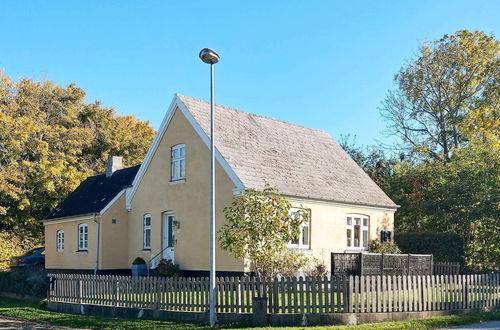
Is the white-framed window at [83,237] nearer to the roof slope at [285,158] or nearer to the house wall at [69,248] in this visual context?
the house wall at [69,248]

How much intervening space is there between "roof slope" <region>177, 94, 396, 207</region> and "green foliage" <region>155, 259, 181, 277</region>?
5.32m

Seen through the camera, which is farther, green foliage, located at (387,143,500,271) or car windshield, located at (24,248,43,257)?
car windshield, located at (24,248,43,257)

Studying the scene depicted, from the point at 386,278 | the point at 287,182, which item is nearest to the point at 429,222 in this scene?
the point at 287,182

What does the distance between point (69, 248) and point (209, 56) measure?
19550 millimetres

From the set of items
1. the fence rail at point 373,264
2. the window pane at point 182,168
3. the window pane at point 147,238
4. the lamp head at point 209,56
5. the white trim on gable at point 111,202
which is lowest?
the fence rail at point 373,264

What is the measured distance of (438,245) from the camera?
27.0 meters

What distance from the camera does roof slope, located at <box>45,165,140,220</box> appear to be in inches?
1132

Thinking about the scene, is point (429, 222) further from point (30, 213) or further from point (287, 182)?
point (30, 213)

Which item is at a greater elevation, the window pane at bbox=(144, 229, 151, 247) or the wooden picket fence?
the window pane at bbox=(144, 229, 151, 247)

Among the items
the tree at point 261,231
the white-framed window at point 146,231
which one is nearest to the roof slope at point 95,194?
the white-framed window at point 146,231

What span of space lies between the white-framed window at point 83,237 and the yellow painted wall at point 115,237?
67.4 inches

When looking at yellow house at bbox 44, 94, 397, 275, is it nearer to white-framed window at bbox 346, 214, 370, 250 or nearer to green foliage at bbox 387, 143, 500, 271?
white-framed window at bbox 346, 214, 370, 250

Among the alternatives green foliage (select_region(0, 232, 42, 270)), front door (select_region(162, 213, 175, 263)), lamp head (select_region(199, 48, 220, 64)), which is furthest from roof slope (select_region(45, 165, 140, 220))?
lamp head (select_region(199, 48, 220, 64))

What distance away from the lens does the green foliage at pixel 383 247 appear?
26.2 meters
